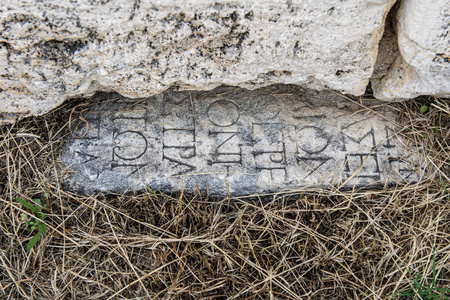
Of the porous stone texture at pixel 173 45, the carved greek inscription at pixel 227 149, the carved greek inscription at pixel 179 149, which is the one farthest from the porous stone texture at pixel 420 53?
the carved greek inscription at pixel 179 149

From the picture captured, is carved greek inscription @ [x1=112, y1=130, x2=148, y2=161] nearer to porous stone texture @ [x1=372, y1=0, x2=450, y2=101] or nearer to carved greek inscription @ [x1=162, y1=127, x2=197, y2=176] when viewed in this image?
carved greek inscription @ [x1=162, y1=127, x2=197, y2=176]

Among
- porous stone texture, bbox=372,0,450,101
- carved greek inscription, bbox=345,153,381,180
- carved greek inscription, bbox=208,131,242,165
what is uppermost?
porous stone texture, bbox=372,0,450,101

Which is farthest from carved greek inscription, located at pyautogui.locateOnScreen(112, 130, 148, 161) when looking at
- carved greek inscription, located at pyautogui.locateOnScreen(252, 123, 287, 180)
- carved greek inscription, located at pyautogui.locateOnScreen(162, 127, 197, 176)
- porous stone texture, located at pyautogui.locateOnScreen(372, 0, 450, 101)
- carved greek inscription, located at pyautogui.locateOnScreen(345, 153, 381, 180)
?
porous stone texture, located at pyautogui.locateOnScreen(372, 0, 450, 101)

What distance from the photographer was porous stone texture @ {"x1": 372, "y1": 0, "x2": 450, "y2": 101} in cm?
146

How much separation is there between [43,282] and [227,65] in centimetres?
126

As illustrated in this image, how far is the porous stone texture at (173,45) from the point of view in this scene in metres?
1.44

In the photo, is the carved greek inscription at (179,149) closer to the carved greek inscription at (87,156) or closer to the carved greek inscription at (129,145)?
the carved greek inscription at (129,145)

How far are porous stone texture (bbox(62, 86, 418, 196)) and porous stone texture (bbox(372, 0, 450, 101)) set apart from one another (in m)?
0.25

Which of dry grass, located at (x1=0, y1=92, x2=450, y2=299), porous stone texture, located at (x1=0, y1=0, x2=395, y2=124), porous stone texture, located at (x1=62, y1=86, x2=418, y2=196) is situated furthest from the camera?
porous stone texture, located at (x1=62, y1=86, x2=418, y2=196)

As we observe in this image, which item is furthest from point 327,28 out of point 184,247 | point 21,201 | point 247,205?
point 21,201

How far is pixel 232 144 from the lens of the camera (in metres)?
1.92

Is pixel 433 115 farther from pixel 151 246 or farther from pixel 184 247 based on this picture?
pixel 151 246

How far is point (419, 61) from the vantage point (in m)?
1.59

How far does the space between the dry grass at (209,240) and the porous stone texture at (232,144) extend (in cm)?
8
